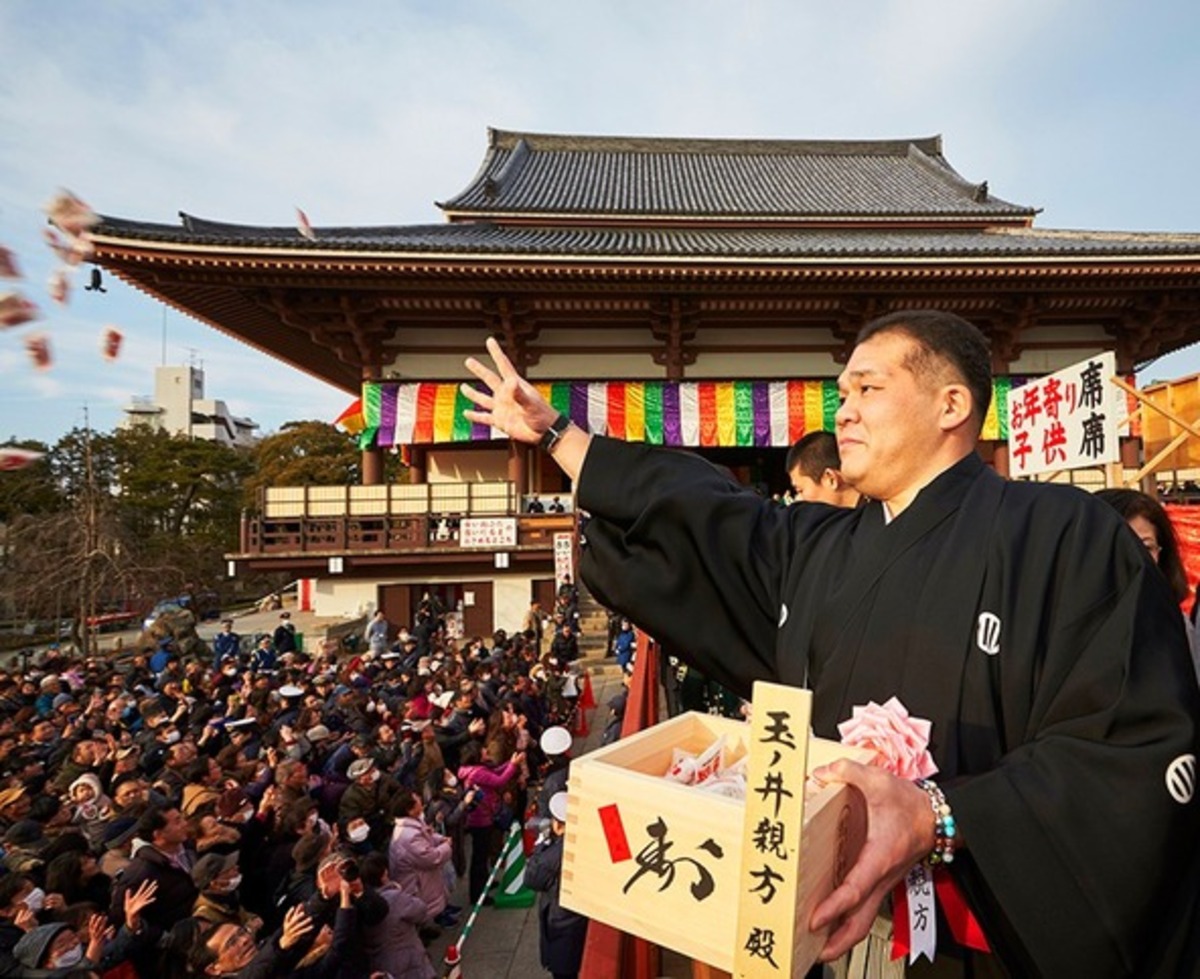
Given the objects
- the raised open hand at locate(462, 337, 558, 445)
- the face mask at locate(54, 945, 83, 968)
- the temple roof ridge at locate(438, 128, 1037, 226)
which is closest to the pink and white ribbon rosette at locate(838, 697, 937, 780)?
the raised open hand at locate(462, 337, 558, 445)

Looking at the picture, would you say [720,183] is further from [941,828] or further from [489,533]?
[941,828]

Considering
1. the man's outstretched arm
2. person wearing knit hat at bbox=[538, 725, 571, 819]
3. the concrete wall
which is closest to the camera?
the man's outstretched arm

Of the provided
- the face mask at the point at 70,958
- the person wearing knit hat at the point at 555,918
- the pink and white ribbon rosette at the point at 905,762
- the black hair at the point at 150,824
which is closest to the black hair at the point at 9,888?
the face mask at the point at 70,958

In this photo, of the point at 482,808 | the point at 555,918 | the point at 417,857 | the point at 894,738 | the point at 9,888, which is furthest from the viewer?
the point at 482,808

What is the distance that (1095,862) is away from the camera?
105 centimetres

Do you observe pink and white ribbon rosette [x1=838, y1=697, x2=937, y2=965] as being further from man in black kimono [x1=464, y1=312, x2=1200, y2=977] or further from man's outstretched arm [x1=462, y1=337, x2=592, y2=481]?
man's outstretched arm [x1=462, y1=337, x2=592, y2=481]

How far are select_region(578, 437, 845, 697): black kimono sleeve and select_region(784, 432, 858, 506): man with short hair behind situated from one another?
1.47m

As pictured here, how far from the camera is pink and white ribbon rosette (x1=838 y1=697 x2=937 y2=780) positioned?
3.52 ft

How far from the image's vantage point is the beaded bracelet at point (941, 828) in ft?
3.36

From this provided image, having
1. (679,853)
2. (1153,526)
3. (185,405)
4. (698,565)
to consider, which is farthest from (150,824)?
(185,405)

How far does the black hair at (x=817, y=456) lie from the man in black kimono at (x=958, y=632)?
144 cm

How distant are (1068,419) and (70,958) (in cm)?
772

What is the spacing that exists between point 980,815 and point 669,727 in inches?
20.1

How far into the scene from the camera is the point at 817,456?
3107mm
